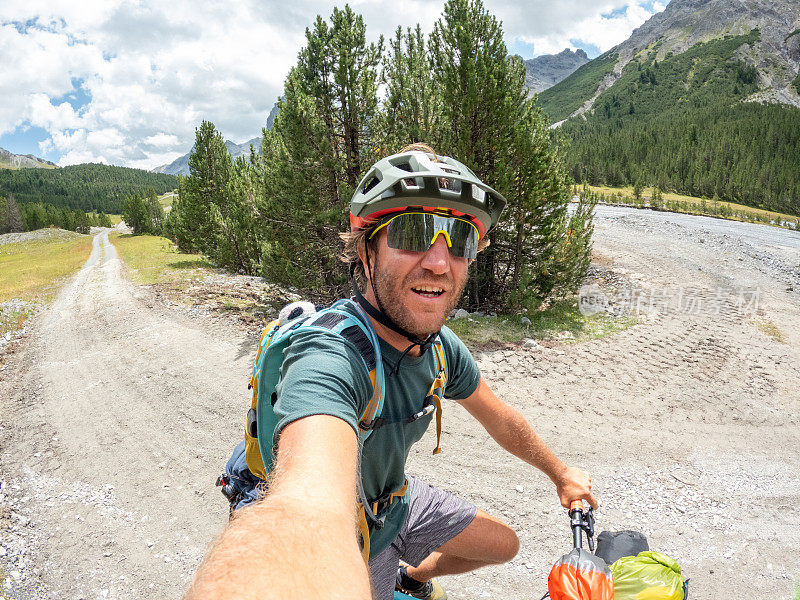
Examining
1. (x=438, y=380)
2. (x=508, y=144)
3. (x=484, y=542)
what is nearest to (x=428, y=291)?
(x=438, y=380)

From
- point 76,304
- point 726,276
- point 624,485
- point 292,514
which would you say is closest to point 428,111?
point 624,485

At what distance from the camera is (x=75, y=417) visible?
6324 mm

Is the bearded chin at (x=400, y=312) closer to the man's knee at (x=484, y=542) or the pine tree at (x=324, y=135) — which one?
the man's knee at (x=484, y=542)

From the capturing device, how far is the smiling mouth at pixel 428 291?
1.75m

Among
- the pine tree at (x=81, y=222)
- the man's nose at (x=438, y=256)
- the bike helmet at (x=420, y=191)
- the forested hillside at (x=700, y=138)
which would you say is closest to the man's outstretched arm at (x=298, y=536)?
the man's nose at (x=438, y=256)

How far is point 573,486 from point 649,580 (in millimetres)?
663

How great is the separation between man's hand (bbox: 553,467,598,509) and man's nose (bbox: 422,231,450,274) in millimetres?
1472

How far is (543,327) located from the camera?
9711mm

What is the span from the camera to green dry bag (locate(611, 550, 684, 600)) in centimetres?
163

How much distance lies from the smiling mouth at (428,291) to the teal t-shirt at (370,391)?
27cm

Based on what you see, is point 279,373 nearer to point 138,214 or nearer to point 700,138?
point 138,214

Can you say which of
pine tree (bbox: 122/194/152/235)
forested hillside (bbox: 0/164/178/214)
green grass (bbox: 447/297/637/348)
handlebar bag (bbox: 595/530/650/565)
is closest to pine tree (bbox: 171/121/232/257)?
green grass (bbox: 447/297/637/348)

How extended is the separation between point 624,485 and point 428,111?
27.1ft

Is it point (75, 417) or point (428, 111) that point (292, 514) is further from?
point (428, 111)
